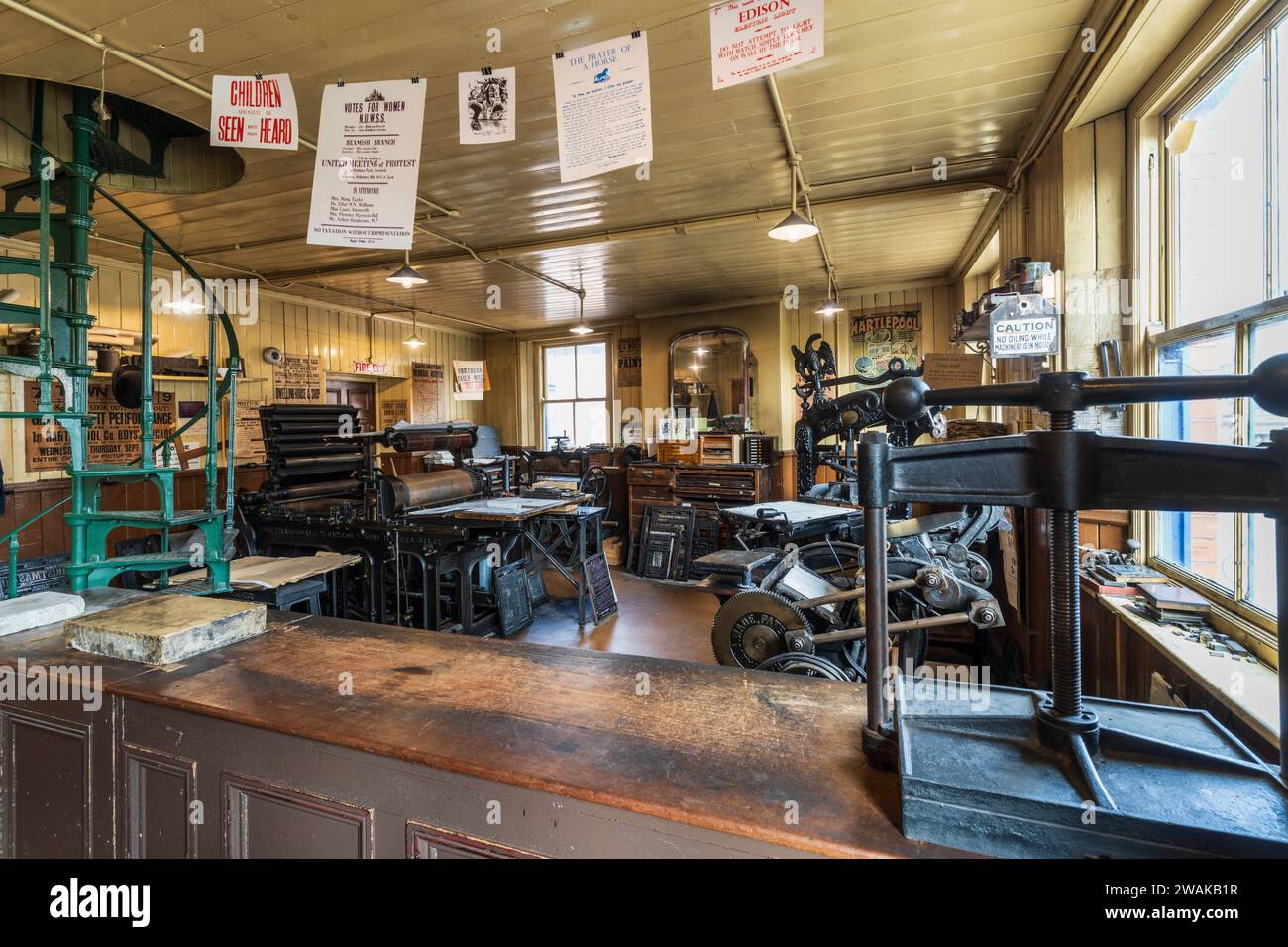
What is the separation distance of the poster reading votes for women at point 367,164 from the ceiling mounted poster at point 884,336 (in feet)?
21.9

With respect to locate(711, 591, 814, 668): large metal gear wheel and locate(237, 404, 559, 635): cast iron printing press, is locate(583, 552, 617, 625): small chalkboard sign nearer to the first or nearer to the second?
locate(237, 404, 559, 635): cast iron printing press

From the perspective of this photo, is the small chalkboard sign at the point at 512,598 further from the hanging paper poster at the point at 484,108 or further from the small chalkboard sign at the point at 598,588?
the hanging paper poster at the point at 484,108

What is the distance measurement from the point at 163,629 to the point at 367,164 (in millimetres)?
1720

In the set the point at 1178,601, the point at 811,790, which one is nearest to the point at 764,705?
the point at 811,790

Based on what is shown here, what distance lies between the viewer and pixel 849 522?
3.47 metres

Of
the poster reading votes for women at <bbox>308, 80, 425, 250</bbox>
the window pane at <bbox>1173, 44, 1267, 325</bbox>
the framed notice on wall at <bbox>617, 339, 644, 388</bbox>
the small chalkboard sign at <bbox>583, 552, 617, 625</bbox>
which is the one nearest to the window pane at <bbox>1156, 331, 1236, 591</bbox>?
the window pane at <bbox>1173, 44, 1267, 325</bbox>

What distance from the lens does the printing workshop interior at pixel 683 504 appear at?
908 mm

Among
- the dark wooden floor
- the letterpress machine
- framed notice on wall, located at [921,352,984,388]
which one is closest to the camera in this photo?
the letterpress machine

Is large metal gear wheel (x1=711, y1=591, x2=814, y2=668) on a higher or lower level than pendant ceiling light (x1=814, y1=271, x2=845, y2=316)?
lower

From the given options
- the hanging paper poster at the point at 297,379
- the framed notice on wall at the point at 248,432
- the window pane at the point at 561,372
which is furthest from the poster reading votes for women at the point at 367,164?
the window pane at the point at 561,372

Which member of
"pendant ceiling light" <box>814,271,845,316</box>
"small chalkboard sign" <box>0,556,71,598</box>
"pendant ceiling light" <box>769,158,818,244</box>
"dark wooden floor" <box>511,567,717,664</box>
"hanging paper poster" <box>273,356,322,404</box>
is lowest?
"dark wooden floor" <box>511,567,717,664</box>

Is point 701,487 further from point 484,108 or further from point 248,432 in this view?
point 484,108

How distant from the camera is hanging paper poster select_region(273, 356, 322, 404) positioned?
301 inches

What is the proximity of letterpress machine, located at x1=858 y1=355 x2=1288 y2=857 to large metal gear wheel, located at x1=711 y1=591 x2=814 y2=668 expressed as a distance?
1591mm
